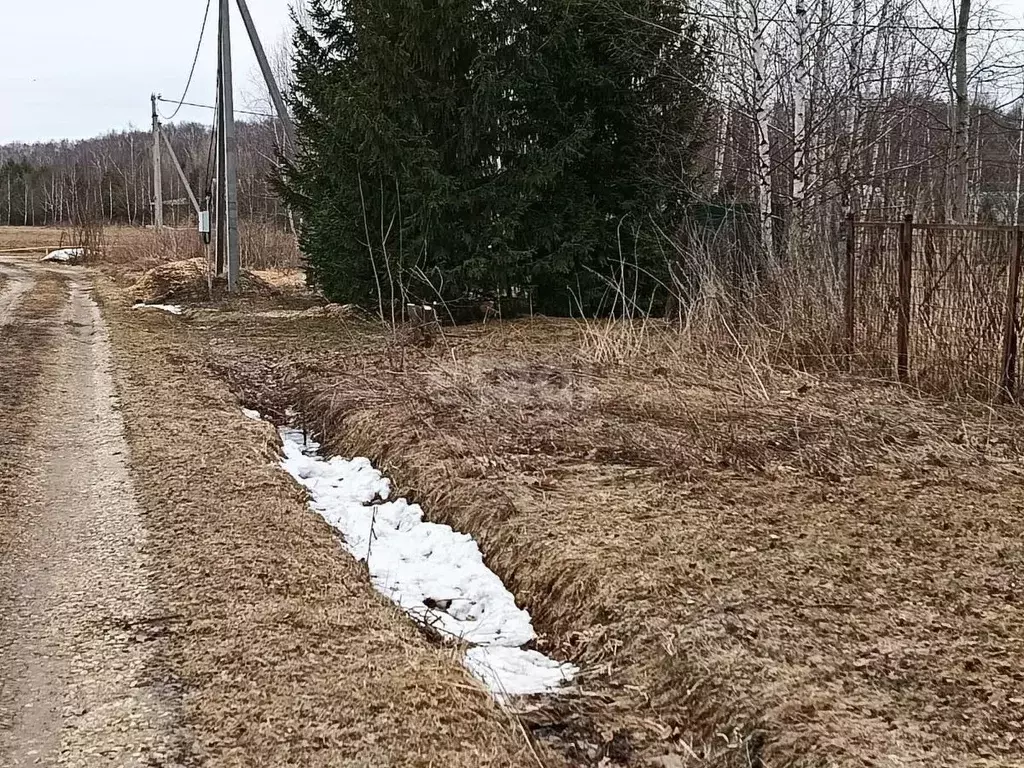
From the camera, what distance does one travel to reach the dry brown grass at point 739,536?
2.73m

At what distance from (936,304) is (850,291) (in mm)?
832

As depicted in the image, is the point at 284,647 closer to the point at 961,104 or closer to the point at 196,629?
the point at 196,629

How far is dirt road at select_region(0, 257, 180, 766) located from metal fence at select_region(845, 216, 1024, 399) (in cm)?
564

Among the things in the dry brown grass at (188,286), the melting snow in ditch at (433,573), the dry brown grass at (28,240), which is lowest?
the melting snow in ditch at (433,573)

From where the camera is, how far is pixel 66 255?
27969 millimetres

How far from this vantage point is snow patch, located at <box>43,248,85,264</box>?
2759 centimetres

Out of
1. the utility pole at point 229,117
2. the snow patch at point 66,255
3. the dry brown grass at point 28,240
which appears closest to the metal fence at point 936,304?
the utility pole at point 229,117

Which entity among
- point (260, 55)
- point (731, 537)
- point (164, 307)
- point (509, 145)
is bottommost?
point (731, 537)

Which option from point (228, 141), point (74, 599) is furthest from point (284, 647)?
point (228, 141)

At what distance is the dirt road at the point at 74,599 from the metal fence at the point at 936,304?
5638 millimetres

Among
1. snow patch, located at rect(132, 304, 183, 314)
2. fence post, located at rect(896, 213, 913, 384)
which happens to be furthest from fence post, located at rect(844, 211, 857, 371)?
snow patch, located at rect(132, 304, 183, 314)

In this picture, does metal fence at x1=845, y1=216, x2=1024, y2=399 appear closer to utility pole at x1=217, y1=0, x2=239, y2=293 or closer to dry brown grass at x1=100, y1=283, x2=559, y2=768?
dry brown grass at x1=100, y1=283, x2=559, y2=768

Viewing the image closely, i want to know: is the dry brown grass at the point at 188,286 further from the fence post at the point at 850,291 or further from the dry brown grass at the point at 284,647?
the dry brown grass at the point at 284,647

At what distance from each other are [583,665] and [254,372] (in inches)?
247
